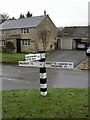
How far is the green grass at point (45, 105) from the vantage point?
582cm

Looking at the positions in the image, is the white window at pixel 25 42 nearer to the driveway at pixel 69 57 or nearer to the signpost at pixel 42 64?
the driveway at pixel 69 57

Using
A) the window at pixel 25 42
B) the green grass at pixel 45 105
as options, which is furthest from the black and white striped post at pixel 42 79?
the window at pixel 25 42

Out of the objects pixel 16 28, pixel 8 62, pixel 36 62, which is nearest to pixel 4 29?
pixel 16 28

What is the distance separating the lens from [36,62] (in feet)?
24.5

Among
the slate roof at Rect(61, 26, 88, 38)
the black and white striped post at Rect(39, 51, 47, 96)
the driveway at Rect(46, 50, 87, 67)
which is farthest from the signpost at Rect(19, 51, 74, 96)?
the slate roof at Rect(61, 26, 88, 38)

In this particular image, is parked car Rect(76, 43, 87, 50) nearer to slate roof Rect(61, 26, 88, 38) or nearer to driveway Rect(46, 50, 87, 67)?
slate roof Rect(61, 26, 88, 38)

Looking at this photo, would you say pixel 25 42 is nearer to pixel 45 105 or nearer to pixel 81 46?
pixel 81 46

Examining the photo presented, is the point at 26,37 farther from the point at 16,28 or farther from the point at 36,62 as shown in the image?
the point at 36,62

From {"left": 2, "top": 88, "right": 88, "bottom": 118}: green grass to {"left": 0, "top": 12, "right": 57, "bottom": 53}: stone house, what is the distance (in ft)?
118

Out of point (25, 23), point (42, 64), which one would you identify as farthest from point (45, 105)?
point (25, 23)

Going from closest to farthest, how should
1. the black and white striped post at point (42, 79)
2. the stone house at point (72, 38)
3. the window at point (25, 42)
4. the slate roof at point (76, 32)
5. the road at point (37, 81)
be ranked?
the black and white striped post at point (42, 79) < the road at point (37, 81) < the window at point (25, 42) < the stone house at point (72, 38) < the slate roof at point (76, 32)

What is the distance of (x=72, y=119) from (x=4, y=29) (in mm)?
45561

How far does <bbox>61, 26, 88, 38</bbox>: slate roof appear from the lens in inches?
1985

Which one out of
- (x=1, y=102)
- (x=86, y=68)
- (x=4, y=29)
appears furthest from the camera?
(x=4, y=29)
